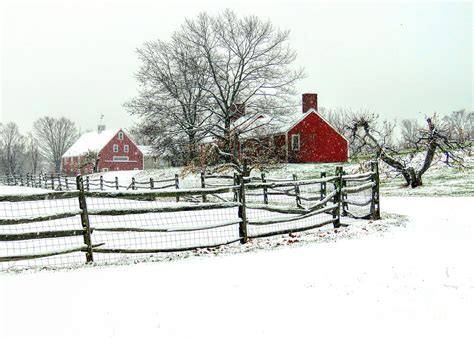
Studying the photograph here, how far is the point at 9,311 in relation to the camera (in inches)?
203

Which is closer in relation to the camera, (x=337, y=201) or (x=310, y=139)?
(x=337, y=201)

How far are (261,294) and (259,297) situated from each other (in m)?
0.11

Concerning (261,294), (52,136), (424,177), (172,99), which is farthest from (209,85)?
(52,136)

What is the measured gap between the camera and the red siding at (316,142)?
4219 centimetres

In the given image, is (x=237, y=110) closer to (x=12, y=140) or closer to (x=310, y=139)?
(x=310, y=139)

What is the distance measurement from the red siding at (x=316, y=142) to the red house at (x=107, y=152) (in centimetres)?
3274

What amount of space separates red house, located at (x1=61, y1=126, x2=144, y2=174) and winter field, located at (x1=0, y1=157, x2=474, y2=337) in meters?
58.0

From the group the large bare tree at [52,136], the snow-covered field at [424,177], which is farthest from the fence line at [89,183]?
the large bare tree at [52,136]

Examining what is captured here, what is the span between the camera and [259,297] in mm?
5430

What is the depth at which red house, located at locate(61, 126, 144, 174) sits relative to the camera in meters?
65.1

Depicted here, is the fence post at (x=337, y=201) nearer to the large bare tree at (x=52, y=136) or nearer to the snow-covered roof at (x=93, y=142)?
the snow-covered roof at (x=93, y=142)

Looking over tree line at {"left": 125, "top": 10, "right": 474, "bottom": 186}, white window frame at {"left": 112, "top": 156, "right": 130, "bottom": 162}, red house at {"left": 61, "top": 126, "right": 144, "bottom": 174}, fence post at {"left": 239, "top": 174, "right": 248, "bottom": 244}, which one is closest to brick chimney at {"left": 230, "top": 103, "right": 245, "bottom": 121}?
tree line at {"left": 125, "top": 10, "right": 474, "bottom": 186}

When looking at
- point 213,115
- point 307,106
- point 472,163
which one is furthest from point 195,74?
point 472,163

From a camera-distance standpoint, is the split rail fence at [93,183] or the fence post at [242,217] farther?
the split rail fence at [93,183]
